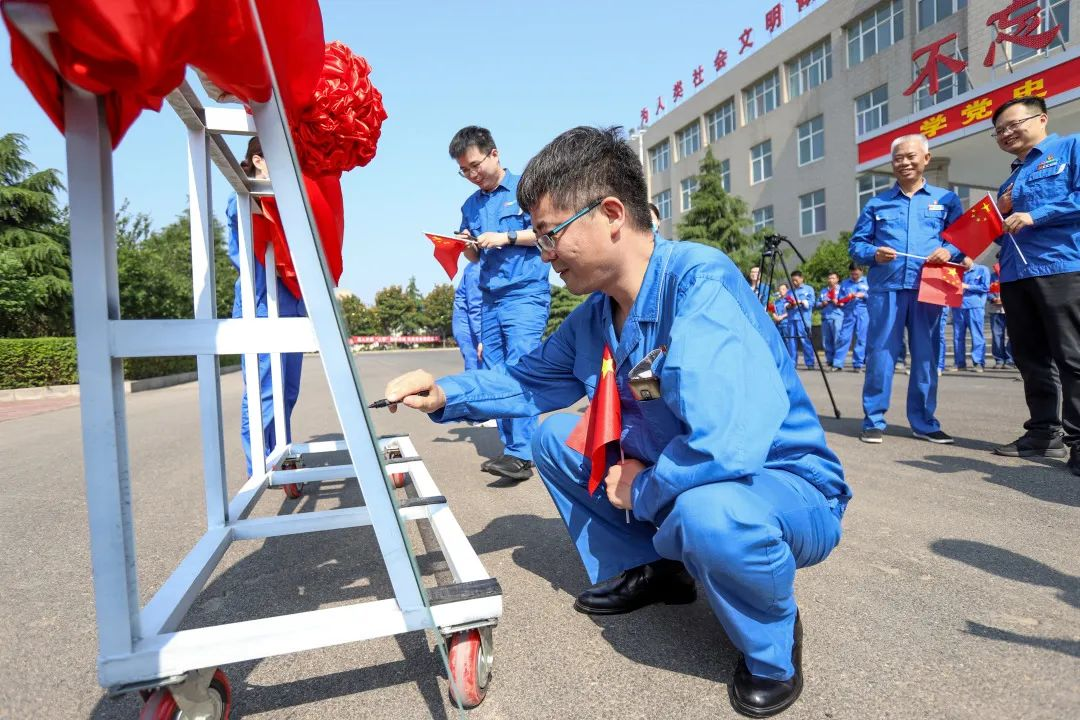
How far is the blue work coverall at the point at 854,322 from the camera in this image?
12.7 m

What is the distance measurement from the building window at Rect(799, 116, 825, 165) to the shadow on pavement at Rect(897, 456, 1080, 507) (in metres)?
25.0

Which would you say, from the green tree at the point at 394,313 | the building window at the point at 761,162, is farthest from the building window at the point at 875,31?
the green tree at the point at 394,313

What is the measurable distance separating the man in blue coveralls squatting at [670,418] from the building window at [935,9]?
23887 millimetres

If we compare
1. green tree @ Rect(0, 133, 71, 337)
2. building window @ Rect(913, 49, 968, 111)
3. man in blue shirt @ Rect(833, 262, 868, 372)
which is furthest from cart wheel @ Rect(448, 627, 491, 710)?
building window @ Rect(913, 49, 968, 111)

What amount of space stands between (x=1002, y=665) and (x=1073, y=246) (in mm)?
2967

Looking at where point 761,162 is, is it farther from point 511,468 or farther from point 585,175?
point 585,175

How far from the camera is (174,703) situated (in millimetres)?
1324

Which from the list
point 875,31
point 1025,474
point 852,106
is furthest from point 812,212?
point 1025,474

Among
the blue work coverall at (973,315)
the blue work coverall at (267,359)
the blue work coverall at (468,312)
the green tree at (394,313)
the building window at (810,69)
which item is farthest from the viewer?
the green tree at (394,313)

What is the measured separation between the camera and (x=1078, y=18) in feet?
51.7

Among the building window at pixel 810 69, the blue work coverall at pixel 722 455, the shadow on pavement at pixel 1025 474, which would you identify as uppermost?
the building window at pixel 810 69

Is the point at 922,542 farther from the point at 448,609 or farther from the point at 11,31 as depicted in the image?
the point at 11,31

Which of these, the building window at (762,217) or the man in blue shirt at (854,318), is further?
the building window at (762,217)

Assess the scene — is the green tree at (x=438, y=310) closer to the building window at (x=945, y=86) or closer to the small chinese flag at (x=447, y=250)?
the building window at (x=945, y=86)
